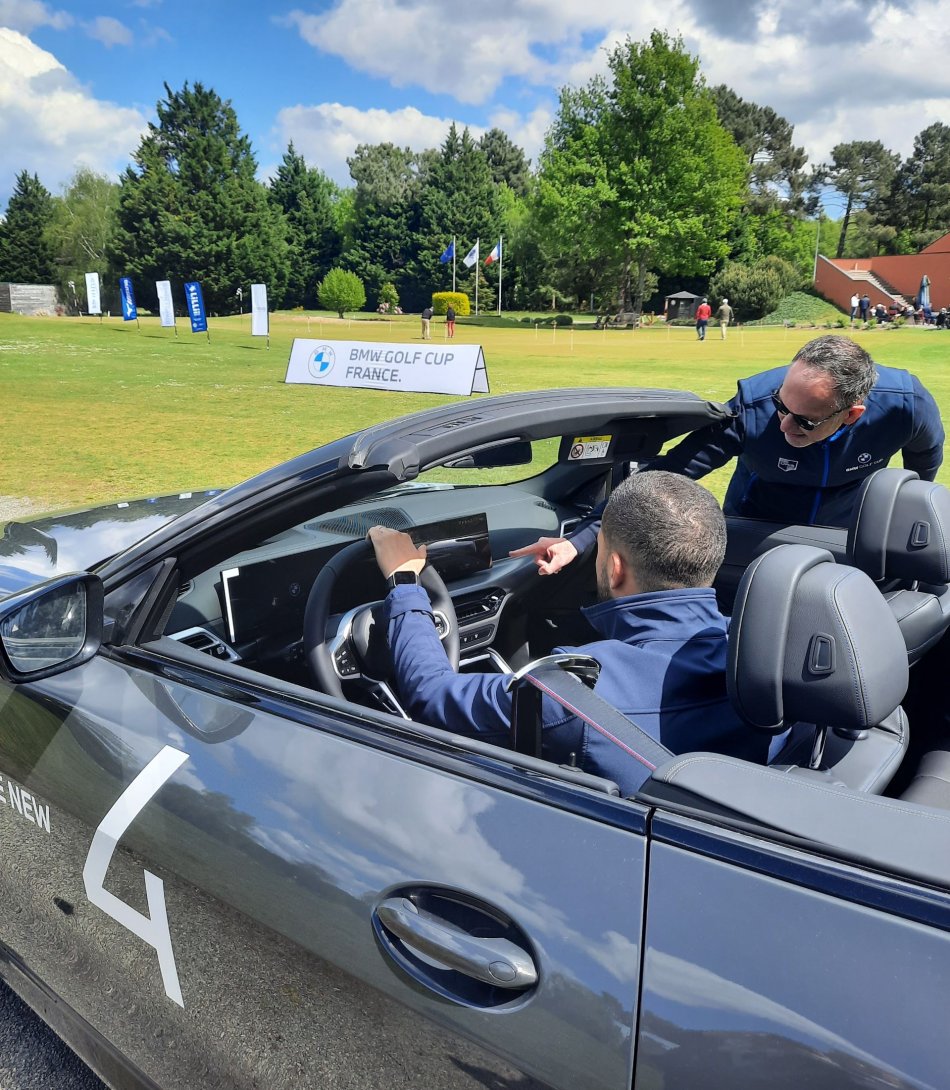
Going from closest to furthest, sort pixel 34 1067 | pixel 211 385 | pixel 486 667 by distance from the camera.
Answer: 1. pixel 34 1067
2. pixel 486 667
3. pixel 211 385

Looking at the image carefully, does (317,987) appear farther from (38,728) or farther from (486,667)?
(486,667)

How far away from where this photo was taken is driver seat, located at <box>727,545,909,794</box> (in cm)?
136

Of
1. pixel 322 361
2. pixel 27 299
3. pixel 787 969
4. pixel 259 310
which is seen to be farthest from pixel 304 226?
pixel 787 969

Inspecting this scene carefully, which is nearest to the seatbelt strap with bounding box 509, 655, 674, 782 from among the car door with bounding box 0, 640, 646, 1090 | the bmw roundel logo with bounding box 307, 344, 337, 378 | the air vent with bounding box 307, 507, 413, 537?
the car door with bounding box 0, 640, 646, 1090

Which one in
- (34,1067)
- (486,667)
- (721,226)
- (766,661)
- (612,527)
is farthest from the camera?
(721,226)

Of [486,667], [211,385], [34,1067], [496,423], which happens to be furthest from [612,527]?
[211,385]

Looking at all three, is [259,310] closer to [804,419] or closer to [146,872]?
[804,419]

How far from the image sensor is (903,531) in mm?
2240

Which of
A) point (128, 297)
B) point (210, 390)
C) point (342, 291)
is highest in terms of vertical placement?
point (342, 291)

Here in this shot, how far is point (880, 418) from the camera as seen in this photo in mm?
3564

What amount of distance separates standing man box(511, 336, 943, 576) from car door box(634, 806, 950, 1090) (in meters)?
2.32

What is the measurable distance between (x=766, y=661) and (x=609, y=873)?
493 millimetres

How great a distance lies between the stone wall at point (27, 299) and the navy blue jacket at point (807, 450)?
225 ft

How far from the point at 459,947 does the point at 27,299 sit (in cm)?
7275
